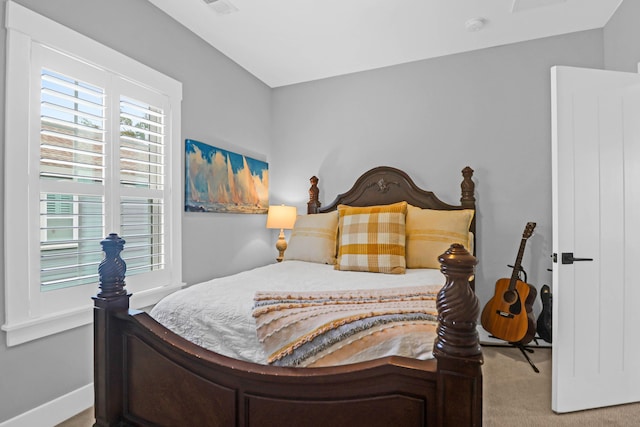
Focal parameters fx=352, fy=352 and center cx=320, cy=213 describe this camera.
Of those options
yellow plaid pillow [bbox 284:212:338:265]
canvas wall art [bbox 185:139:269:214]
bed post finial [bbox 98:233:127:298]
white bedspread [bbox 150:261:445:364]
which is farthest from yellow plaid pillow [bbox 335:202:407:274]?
bed post finial [bbox 98:233:127:298]

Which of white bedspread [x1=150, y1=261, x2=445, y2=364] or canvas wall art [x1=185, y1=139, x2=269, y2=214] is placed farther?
canvas wall art [x1=185, y1=139, x2=269, y2=214]

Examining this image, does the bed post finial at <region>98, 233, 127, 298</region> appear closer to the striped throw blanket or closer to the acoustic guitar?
the striped throw blanket

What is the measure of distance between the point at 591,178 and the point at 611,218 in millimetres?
256

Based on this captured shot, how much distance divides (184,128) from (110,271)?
5.46ft

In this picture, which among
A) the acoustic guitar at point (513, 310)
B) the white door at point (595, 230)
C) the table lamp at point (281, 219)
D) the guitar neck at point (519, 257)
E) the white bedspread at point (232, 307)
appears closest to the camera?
the white bedspread at point (232, 307)

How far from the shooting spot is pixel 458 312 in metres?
0.92

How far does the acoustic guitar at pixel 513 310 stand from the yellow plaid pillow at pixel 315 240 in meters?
1.34

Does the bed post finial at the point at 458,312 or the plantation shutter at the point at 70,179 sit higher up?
the plantation shutter at the point at 70,179

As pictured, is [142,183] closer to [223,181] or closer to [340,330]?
[223,181]

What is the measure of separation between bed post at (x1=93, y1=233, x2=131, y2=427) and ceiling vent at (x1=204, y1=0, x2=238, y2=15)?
6.14 ft

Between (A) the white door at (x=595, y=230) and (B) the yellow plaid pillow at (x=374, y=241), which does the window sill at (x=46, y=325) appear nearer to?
(B) the yellow plaid pillow at (x=374, y=241)

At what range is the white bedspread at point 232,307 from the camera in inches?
54.3

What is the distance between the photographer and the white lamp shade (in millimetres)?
3613

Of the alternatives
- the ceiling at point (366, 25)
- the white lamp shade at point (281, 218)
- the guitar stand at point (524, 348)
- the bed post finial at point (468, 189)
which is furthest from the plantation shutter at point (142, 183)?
the guitar stand at point (524, 348)
